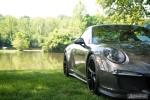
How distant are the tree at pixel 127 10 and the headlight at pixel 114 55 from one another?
20528mm

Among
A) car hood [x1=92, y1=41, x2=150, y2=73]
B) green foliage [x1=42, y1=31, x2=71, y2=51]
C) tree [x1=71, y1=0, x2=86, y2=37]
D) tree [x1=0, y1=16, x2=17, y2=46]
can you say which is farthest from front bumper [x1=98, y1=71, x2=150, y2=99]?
tree [x1=0, y1=16, x2=17, y2=46]

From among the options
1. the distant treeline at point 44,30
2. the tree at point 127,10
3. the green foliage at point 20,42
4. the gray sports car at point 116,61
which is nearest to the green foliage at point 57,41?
the distant treeline at point 44,30

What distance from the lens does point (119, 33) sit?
249 inches

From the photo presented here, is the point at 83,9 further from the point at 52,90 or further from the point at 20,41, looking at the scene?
the point at 52,90

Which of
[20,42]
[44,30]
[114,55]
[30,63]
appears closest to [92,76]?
[114,55]

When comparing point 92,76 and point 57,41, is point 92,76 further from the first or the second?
point 57,41

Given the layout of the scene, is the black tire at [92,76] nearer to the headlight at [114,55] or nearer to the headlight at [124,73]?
the headlight at [114,55]

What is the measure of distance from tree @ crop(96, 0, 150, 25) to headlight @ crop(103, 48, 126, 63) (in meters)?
20.5

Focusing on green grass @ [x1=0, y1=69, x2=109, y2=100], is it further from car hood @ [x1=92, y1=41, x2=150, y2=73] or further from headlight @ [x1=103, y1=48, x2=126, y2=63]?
car hood @ [x1=92, y1=41, x2=150, y2=73]

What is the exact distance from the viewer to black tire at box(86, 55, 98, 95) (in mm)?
5377

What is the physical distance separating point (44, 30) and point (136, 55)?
437 feet

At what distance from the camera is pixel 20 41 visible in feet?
382

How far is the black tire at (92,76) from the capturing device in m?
5.38

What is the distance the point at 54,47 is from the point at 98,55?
310 ft
